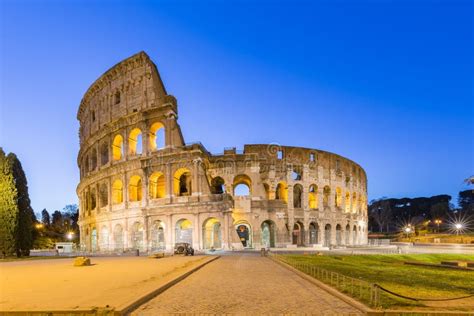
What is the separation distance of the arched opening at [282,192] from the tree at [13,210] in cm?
2480

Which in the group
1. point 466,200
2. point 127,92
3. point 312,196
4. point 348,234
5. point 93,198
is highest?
point 127,92

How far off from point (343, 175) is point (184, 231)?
906 inches

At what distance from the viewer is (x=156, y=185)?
130 feet

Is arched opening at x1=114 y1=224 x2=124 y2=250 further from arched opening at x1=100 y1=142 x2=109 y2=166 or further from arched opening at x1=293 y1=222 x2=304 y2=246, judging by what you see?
arched opening at x1=293 y1=222 x2=304 y2=246

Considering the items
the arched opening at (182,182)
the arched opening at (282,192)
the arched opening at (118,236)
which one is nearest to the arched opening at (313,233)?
the arched opening at (282,192)

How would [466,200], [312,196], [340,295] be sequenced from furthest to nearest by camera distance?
[466,200], [312,196], [340,295]

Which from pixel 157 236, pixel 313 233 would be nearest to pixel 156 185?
pixel 157 236

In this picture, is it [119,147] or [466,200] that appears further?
[466,200]

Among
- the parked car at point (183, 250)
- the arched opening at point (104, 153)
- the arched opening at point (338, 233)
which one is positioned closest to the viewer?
the parked car at point (183, 250)

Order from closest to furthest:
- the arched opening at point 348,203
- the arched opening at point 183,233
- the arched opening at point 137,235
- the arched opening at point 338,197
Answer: the arched opening at point 183,233
the arched opening at point 137,235
the arched opening at point 338,197
the arched opening at point 348,203

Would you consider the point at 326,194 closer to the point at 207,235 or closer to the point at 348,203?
the point at 348,203

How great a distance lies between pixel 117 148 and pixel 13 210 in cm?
1581

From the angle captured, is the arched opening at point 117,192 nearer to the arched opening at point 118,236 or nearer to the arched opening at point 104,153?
the arched opening at point 118,236

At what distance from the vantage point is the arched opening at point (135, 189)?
39688 mm
